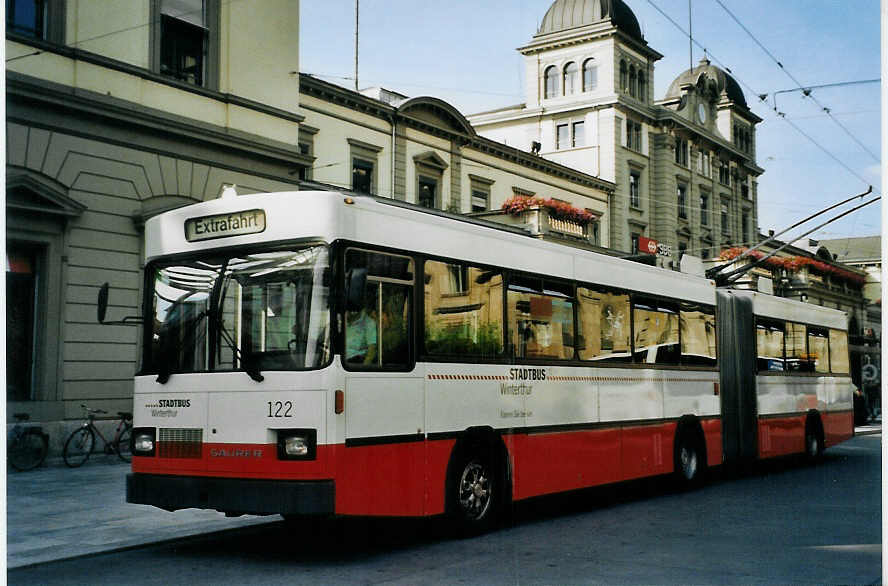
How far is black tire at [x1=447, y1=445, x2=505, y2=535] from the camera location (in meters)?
9.70

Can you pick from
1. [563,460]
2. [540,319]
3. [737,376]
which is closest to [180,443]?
[540,319]

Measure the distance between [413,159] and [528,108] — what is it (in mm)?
16946

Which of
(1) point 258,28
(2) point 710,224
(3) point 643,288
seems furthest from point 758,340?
(2) point 710,224

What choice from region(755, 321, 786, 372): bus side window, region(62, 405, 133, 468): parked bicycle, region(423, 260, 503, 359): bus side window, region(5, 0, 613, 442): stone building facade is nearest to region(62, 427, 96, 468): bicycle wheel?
region(62, 405, 133, 468): parked bicycle

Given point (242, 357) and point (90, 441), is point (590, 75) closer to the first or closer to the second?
point (90, 441)

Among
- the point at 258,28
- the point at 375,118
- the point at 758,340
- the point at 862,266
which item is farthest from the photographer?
the point at 862,266

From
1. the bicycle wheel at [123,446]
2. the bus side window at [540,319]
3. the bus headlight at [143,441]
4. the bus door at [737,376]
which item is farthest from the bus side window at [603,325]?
the bicycle wheel at [123,446]

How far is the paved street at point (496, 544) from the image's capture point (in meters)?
8.12

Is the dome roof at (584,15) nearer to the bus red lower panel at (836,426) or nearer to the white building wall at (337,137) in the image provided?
the white building wall at (337,137)

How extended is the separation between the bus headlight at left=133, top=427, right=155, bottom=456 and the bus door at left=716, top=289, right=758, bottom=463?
380 inches

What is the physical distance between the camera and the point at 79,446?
55.2 feet

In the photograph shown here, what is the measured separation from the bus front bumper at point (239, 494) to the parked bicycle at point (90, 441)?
8.09m

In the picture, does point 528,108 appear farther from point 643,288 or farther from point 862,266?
point 643,288

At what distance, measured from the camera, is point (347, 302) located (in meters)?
8.32
